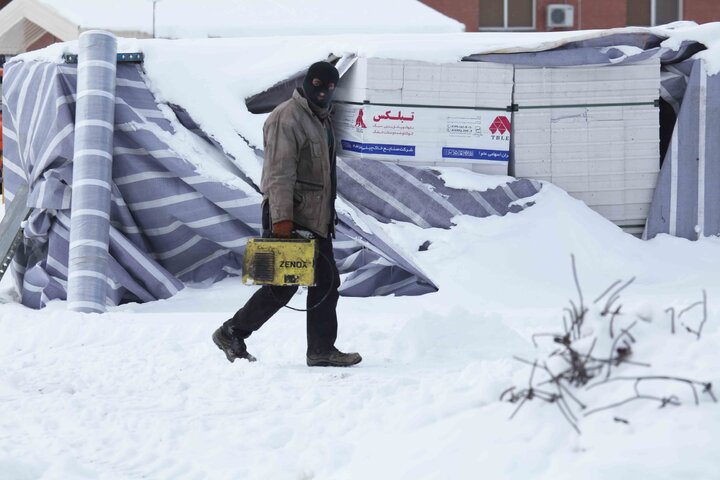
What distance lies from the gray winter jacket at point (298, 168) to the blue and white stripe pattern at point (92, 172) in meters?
2.64

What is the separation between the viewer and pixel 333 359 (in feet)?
19.6

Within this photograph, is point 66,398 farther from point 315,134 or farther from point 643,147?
point 643,147

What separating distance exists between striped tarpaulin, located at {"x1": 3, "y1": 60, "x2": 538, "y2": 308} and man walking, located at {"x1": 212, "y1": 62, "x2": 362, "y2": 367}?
7.90 feet

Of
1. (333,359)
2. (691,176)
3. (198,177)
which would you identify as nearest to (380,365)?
(333,359)

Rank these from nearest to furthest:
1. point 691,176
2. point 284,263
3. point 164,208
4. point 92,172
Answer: point 284,263
point 92,172
point 164,208
point 691,176

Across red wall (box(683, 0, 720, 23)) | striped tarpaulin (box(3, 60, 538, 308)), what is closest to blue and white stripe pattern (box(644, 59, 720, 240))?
striped tarpaulin (box(3, 60, 538, 308))

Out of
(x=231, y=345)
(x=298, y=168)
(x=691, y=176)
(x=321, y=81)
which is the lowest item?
(x=231, y=345)

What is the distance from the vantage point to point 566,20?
2178cm

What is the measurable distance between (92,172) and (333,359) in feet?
10.2

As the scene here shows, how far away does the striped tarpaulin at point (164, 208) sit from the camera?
853cm

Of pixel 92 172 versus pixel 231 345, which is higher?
pixel 92 172

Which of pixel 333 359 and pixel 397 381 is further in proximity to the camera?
pixel 333 359

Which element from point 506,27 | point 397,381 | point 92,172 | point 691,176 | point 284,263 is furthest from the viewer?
point 506,27

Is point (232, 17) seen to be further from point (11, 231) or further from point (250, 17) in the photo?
point (11, 231)
